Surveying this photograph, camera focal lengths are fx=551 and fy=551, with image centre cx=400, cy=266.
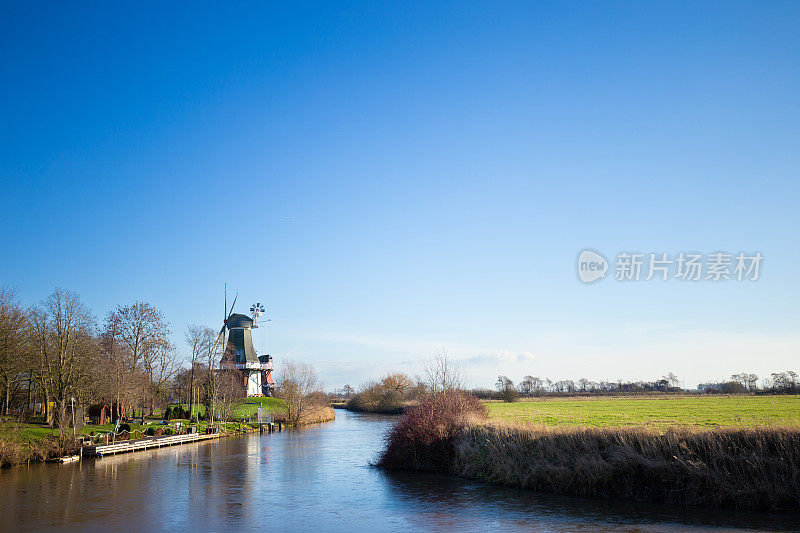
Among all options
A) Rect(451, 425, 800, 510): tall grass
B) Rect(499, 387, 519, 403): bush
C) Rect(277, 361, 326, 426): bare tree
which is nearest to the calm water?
Rect(451, 425, 800, 510): tall grass

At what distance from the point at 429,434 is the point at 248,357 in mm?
65921

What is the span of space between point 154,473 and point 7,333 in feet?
57.0

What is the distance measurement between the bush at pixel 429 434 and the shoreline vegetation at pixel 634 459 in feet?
0.21

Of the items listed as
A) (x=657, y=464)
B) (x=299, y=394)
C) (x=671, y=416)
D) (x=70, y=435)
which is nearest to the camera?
(x=657, y=464)

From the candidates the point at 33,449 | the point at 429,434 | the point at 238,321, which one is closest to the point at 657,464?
the point at 429,434

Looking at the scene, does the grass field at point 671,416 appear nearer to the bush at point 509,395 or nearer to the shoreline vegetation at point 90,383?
the shoreline vegetation at point 90,383

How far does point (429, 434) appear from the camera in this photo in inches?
1225

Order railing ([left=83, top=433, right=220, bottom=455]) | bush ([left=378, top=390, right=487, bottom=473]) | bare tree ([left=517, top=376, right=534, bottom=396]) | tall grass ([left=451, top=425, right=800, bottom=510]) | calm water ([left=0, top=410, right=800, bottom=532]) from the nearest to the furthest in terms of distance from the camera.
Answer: calm water ([left=0, top=410, right=800, bottom=532])
tall grass ([left=451, top=425, right=800, bottom=510])
bush ([left=378, top=390, right=487, bottom=473])
railing ([left=83, top=433, right=220, bottom=455])
bare tree ([left=517, top=376, right=534, bottom=396])

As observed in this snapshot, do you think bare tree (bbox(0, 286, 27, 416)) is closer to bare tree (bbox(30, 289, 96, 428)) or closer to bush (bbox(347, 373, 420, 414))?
bare tree (bbox(30, 289, 96, 428))

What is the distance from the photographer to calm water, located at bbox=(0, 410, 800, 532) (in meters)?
18.3

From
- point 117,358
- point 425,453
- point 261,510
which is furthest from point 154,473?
point 117,358

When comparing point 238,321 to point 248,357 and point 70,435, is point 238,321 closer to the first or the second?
point 248,357

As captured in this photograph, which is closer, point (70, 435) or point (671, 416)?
point (70, 435)

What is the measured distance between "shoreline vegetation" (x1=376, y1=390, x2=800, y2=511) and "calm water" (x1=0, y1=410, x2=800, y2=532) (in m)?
0.97
